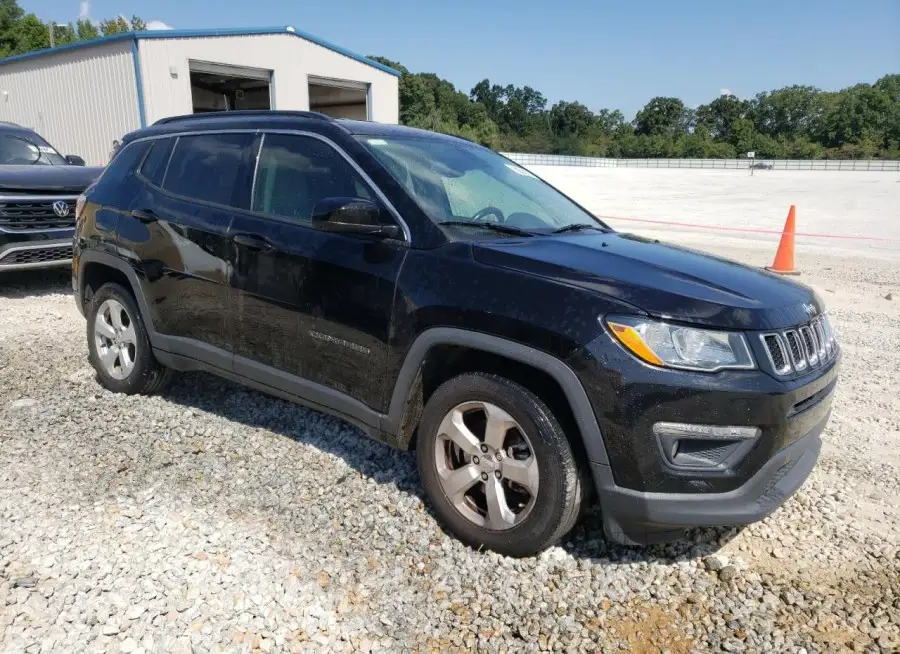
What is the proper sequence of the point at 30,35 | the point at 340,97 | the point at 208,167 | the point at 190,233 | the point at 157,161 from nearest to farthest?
1. the point at 190,233
2. the point at 208,167
3. the point at 157,161
4. the point at 340,97
5. the point at 30,35

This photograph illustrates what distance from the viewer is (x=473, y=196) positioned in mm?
3609

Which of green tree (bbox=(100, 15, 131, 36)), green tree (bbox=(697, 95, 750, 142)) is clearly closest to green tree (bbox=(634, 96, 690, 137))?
green tree (bbox=(697, 95, 750, 142))

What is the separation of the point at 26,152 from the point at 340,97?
62.0ft

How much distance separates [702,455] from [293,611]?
1637mm

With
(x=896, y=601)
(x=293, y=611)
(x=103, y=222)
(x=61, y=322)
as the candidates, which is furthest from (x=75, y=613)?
(x=61, y=322)

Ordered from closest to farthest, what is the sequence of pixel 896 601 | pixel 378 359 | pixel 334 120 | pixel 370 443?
pixel 896 601 < pixel 378 359 < pixel 334 120 < pixel 370 443

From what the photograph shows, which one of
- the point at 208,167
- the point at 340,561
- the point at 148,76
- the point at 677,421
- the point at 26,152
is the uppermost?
the point at 148,76

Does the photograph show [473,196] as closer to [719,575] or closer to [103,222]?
[719,575]

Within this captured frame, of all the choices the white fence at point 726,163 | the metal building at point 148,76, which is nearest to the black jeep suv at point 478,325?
the metal building at point 148,76

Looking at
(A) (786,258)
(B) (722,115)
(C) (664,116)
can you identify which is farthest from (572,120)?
(A) (786,258)

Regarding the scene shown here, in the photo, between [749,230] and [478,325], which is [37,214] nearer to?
[478,325]

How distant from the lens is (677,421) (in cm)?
243

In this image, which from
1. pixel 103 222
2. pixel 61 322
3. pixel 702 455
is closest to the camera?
pixel 702 455

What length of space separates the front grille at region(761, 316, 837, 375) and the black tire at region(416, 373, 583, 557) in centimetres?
84
